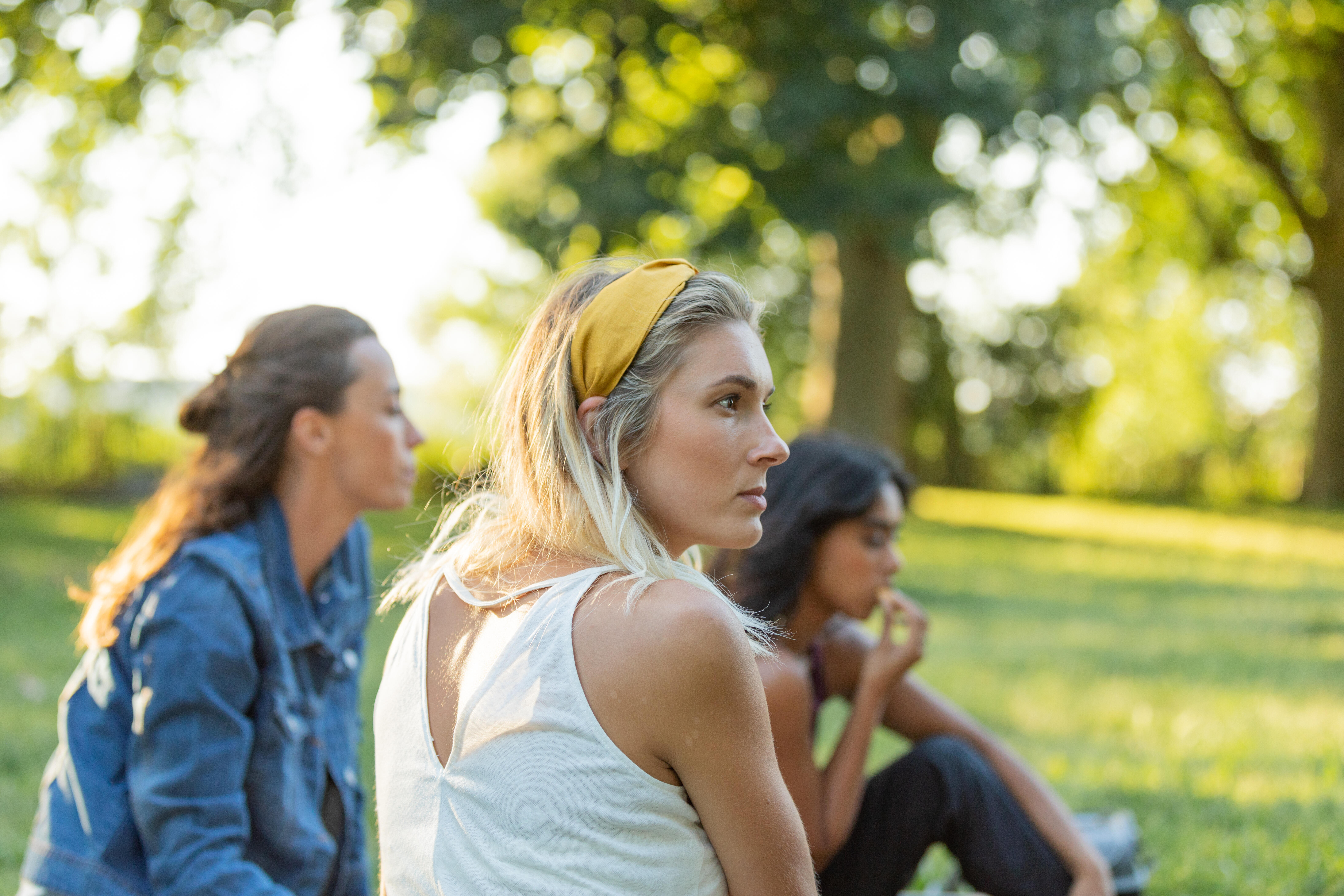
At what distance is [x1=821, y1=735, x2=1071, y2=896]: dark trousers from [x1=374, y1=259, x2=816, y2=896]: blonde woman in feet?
4.64

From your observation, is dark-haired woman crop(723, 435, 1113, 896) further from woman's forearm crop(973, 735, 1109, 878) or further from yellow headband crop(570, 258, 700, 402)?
yellow headband crop(570, 258, 700, 402)

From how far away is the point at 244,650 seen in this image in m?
2.39

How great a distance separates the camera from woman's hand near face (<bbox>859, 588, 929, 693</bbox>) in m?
3.10

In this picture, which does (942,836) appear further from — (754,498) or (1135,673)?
(1135,673)

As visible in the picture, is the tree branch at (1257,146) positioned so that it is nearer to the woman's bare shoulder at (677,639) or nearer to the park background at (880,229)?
the park background at (880,229)

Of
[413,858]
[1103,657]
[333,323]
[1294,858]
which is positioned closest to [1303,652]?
[1103,657]

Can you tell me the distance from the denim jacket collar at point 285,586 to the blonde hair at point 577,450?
95 centimetres

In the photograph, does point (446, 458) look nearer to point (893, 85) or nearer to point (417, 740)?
point (417, 740)

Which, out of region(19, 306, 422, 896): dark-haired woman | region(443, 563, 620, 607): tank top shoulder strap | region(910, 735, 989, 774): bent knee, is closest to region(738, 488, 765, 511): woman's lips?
region(443, 563, 620, 607): tank top shoulder strap

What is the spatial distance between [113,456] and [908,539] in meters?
11.0

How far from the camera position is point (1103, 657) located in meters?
8.05

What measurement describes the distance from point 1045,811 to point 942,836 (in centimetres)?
29

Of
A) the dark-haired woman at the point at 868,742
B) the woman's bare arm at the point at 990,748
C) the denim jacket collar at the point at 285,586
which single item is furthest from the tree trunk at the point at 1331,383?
the denim jacket collar at the point at 285,586

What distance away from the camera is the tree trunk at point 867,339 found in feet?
53.2
